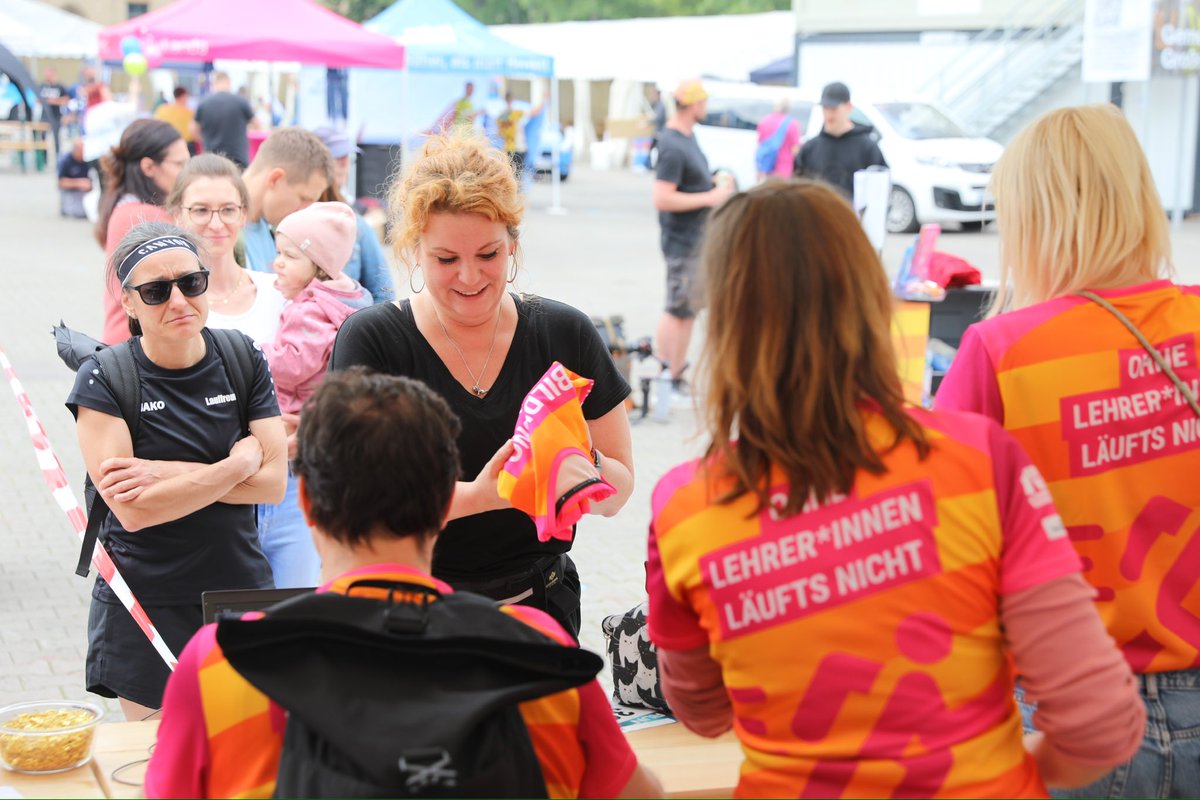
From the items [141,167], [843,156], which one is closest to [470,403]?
[141,167]

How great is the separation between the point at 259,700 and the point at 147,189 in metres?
4.30

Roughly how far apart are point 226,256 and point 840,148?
7.57 m

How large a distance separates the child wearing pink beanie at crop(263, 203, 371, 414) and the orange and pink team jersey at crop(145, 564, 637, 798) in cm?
242

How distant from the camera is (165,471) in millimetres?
3434

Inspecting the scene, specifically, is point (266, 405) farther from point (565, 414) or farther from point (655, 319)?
point (655, 319)

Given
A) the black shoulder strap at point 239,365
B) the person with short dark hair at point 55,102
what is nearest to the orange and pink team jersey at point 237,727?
the black shoulder strap at point 239,365

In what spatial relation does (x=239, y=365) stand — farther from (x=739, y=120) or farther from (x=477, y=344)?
(x=739, y=120)

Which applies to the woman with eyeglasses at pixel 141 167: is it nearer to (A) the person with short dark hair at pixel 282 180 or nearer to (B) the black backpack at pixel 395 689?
(A) the person with short dark hair at pixel 282 180

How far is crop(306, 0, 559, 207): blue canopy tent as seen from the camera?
1786 cm

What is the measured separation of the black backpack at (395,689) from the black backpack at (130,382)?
1.81 m

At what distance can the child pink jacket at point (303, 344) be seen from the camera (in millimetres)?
4285

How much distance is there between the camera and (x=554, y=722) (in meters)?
1.87

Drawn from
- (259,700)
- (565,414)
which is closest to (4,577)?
(565,414)

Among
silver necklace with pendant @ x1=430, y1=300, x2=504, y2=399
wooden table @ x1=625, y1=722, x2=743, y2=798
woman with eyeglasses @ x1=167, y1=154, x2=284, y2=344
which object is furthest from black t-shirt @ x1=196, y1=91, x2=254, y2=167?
wooden table @ x1=625, y1=722, x2=743, y2=798
